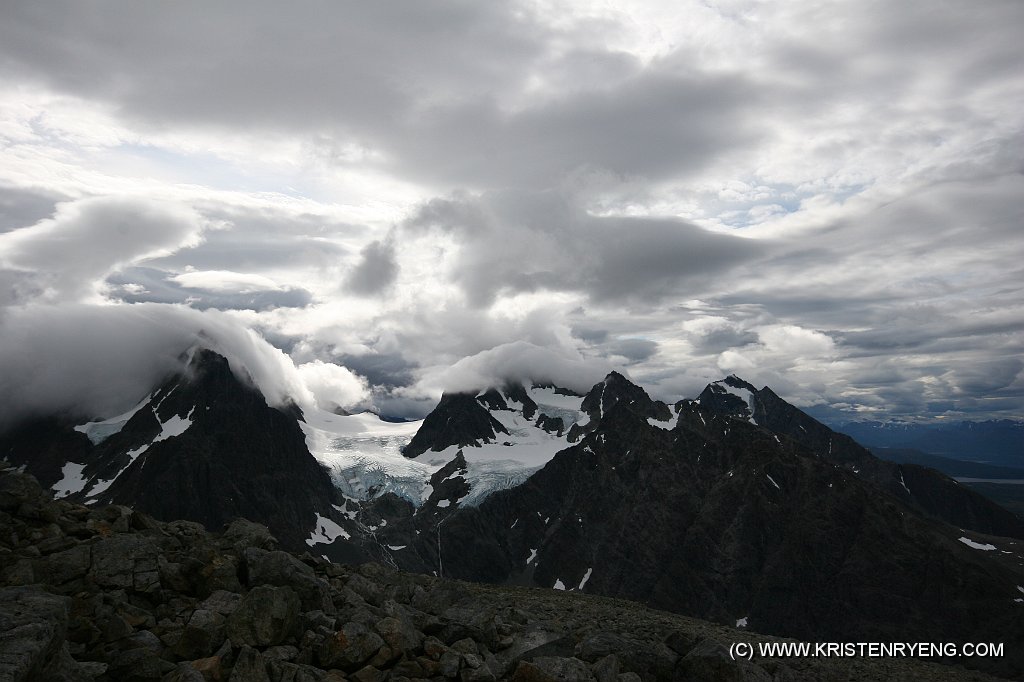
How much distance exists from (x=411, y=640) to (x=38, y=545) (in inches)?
619

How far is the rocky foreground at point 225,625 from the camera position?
17.8 metres

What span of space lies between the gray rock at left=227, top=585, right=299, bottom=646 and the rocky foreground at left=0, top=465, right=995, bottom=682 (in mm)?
42

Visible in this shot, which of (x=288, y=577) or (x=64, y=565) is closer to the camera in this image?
(x=64, y=565)

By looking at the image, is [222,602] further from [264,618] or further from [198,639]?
[198,639]

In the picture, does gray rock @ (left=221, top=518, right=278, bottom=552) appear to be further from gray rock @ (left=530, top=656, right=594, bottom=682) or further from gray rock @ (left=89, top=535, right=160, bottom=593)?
gray rock @ (left=530, top=656, right=594, bottom=682)

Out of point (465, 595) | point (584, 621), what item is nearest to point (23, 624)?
point (465, 595)

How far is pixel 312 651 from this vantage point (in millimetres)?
21297

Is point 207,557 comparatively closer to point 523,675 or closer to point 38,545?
point 38,545

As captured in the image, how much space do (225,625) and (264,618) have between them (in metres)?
1.28

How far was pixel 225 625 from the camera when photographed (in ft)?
68.4

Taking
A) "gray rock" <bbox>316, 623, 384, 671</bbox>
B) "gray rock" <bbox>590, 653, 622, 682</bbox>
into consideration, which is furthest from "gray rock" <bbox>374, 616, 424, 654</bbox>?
"gray rock" <bbox>590, 653, 622, 682</bbox>

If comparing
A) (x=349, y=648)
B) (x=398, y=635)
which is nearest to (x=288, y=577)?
(x=349, y=648)

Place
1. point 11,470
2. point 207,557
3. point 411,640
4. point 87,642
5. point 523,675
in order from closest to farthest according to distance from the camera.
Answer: point 87,642 → point 523,675 → point 411,640 → point 207,557 → point 11,470

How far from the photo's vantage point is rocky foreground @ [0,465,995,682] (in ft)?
58.2
